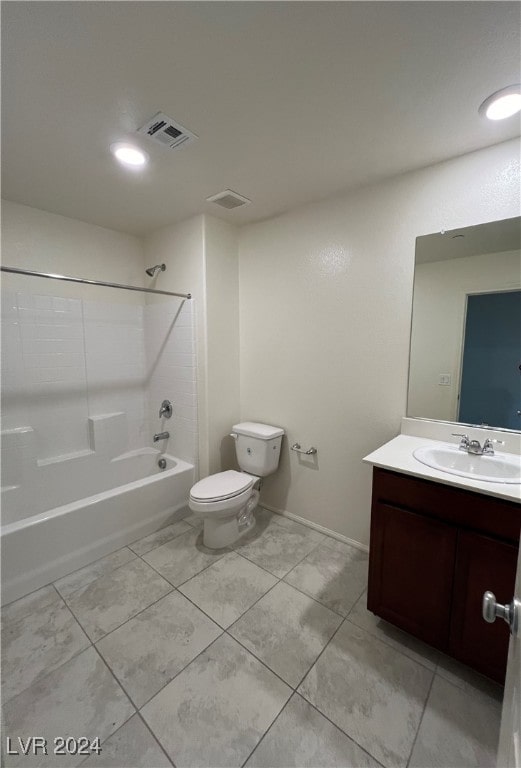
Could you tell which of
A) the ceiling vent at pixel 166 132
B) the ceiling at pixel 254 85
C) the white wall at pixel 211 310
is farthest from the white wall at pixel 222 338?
the ceiling vent at pixel 166 132

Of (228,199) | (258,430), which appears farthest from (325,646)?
(228,199)

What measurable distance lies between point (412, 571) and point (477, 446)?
66 centimetres

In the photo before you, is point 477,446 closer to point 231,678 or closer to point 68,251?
point 231,678

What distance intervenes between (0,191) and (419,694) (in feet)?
11.2

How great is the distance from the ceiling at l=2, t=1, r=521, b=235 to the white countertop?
147cm

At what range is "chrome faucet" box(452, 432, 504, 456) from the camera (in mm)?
1471

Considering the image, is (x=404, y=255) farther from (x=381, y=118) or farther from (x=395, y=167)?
(x=381, y=118)

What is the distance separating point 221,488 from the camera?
205 centimetres

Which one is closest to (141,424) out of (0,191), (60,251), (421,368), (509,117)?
(60,251)

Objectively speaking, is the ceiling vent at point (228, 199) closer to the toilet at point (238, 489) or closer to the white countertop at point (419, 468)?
the toilet at point (238, 489)

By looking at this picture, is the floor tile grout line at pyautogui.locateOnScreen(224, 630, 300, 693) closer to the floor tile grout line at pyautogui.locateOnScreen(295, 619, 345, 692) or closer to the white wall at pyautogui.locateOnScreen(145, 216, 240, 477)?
the floor tile grout line at pyautogui.locateOnScreen(295, 619, 345, 692)

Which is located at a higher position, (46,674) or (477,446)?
(477,446)

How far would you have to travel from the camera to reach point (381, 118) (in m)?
1.32

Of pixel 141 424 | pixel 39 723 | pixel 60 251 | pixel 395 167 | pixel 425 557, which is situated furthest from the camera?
pixel 141 424
